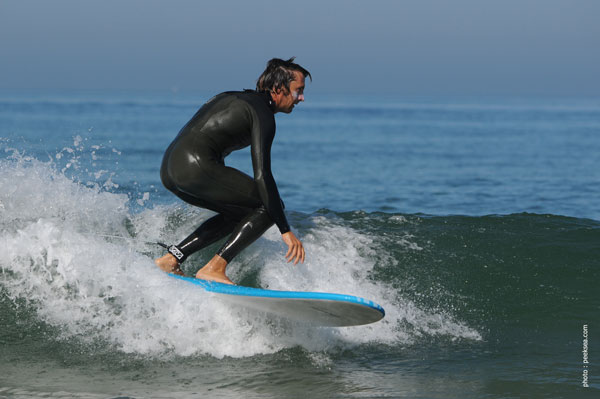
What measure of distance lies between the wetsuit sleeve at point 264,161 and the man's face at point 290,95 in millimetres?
217

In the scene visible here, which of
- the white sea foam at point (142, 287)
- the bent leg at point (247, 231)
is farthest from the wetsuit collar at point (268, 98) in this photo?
the white sea foam at point (142, 287)

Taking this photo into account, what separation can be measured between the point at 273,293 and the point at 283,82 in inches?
58.8

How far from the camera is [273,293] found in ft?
16.5

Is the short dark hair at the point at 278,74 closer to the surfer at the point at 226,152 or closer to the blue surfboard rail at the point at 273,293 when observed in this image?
the surfer at the point at 226,152

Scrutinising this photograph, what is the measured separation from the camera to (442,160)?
2581cm

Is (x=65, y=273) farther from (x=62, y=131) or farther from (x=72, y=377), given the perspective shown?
(x=62, y=131)

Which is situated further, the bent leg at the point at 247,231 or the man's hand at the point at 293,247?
the bent leg at the point at 247,231

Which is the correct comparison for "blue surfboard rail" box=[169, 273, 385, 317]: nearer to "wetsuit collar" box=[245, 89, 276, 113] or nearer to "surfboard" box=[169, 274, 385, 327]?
"surfboard" box=[169, 274, 385, 327]

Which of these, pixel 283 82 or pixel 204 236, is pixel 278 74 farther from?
pixel 204 236

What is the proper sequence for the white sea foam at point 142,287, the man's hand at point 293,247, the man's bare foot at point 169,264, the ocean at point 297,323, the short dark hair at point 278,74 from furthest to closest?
the man's bare foot at point 169,264, the white sea foam at point 142,287, the short dark hair at point 278,74, the man's hand at point 293,247, the ocean at point 297,323

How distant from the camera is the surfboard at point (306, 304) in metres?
4.85

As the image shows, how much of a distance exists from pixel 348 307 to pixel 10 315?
2.85 meters

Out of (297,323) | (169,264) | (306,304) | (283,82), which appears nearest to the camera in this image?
(306,304)

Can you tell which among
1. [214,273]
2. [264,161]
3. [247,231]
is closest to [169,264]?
[214,273]
